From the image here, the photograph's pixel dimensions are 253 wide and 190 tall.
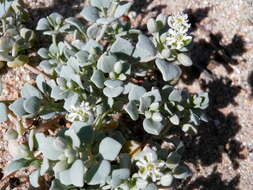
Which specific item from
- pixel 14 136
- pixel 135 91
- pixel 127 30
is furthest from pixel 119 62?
pixel 14 136

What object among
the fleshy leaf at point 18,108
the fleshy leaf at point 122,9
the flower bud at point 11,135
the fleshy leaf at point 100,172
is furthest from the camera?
the flower bud at point 11,135

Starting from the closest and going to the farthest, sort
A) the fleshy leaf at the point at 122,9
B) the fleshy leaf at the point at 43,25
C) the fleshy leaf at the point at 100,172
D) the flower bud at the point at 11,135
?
the fleshy leaf at the point at 100,172
the fleshy leaf at the point at 122,9
the flower bud at the point at 11,135
the fleshy leaf at the point at 43,25

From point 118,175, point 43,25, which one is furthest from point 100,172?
point 43,25

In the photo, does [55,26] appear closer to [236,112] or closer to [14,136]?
[14,136]

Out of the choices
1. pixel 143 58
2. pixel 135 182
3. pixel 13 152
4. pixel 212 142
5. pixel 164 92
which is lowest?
pixel 212 142

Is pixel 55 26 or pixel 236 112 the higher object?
pixel 55 26

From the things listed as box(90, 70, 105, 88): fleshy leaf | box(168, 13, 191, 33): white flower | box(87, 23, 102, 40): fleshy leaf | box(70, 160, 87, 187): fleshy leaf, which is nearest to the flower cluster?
box(168, 13, 191, 33): white flower

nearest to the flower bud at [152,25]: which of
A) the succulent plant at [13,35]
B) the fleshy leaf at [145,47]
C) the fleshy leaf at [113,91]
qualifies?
the fleshy leaf at [145,47]

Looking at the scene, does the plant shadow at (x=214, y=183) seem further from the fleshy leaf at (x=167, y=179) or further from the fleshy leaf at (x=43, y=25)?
the fleshy leaf at (x=43, y=25)
